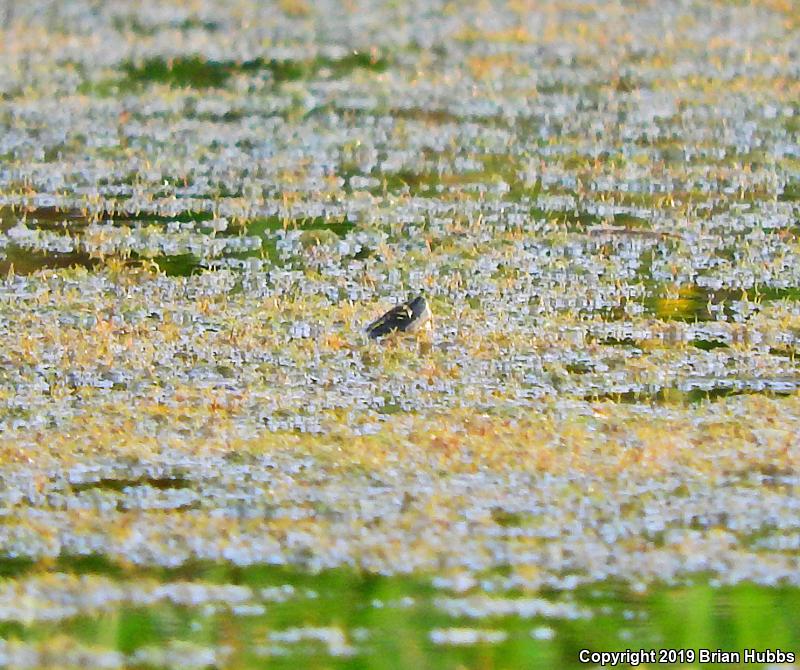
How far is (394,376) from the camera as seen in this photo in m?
6.14

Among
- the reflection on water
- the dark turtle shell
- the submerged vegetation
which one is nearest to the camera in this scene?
the reflection on water

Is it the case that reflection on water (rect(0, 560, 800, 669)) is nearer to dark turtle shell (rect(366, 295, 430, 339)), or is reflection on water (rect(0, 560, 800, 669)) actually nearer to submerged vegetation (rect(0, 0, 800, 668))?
submerged vegetation (rect(0, 0, 800, 668))

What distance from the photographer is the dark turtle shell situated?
650cm

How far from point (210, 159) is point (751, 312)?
389 centimetres

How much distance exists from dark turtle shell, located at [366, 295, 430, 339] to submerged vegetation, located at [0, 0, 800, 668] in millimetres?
64

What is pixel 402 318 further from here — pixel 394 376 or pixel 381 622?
pixel 381 622

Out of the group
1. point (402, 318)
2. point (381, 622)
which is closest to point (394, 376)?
point (402, 318)

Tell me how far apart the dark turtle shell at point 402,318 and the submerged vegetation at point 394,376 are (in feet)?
0.21

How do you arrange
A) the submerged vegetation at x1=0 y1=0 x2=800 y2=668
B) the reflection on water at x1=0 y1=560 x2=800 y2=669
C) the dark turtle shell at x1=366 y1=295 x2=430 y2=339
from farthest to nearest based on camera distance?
1. the dark turtle shell at x1=366 y1=295 x2=430 y2=339
2. the submerged vegetation at x1=0 y1=0 x2=800 y2=668
3. the reflection on water at x1=0 y1=560 x2=800 y2=669

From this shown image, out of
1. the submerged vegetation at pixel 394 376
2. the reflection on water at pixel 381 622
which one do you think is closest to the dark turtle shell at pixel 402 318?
the submerged vegetation at pixel 394 376

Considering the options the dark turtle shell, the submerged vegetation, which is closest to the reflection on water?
the submerged vegetation

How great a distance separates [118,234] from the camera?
8.27 m

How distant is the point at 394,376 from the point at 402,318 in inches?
16.4

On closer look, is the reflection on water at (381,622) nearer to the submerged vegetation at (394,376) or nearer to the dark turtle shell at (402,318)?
the submerged vegetation at (394,376)
